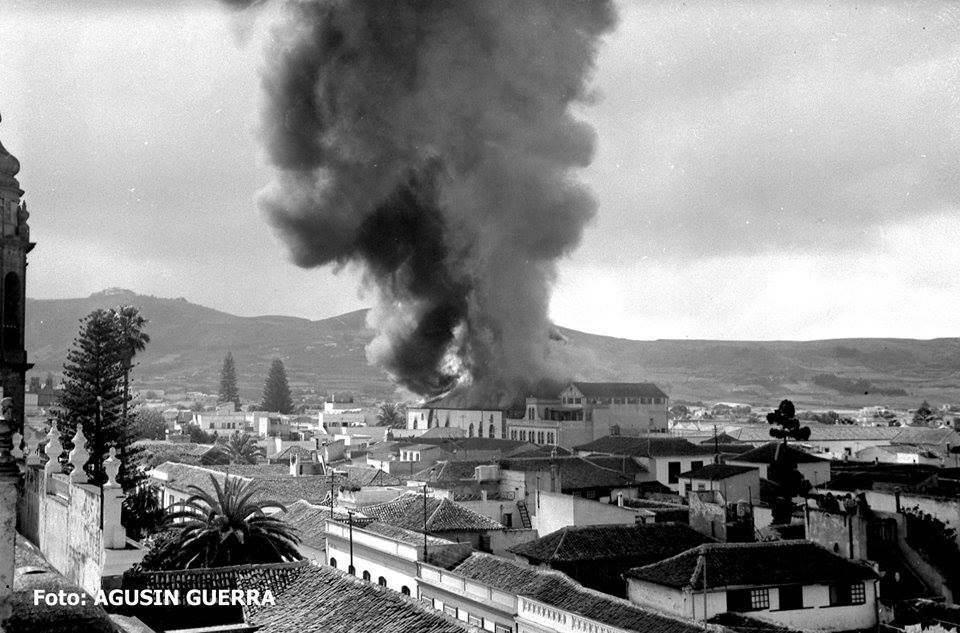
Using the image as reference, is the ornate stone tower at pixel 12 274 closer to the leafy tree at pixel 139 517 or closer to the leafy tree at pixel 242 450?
the leafy tree at pixel 139 517

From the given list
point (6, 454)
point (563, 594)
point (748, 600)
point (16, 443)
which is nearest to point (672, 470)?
point (748, 600)

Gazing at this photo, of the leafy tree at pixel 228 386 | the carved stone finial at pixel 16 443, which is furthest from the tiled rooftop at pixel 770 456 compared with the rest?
A: the leafy tree at pixel 228 386

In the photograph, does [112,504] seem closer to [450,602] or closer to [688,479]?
[450,602]

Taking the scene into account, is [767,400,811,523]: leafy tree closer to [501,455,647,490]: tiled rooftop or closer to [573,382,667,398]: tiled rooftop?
[501,455,647,490]: tiled rooftop

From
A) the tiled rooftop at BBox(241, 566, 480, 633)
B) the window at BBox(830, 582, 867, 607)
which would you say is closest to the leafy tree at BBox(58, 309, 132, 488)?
the tiled rooftop at BBox(241, 566, 480, 633)

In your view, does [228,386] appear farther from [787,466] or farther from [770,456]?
[787,466]

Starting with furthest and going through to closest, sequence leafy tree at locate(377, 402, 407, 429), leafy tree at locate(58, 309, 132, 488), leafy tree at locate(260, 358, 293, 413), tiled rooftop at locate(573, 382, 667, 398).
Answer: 1. leafy tree at locate(260, 358, 293, 413)
2. leafy tree at locate(377, 402, 407, 429)
3. tiled rooftop at locate(573, 382, 667, 398)
4. leafy tree at locate(58, 309, 132, 488)

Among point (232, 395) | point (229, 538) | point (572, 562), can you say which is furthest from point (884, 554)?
point (232, 395)
